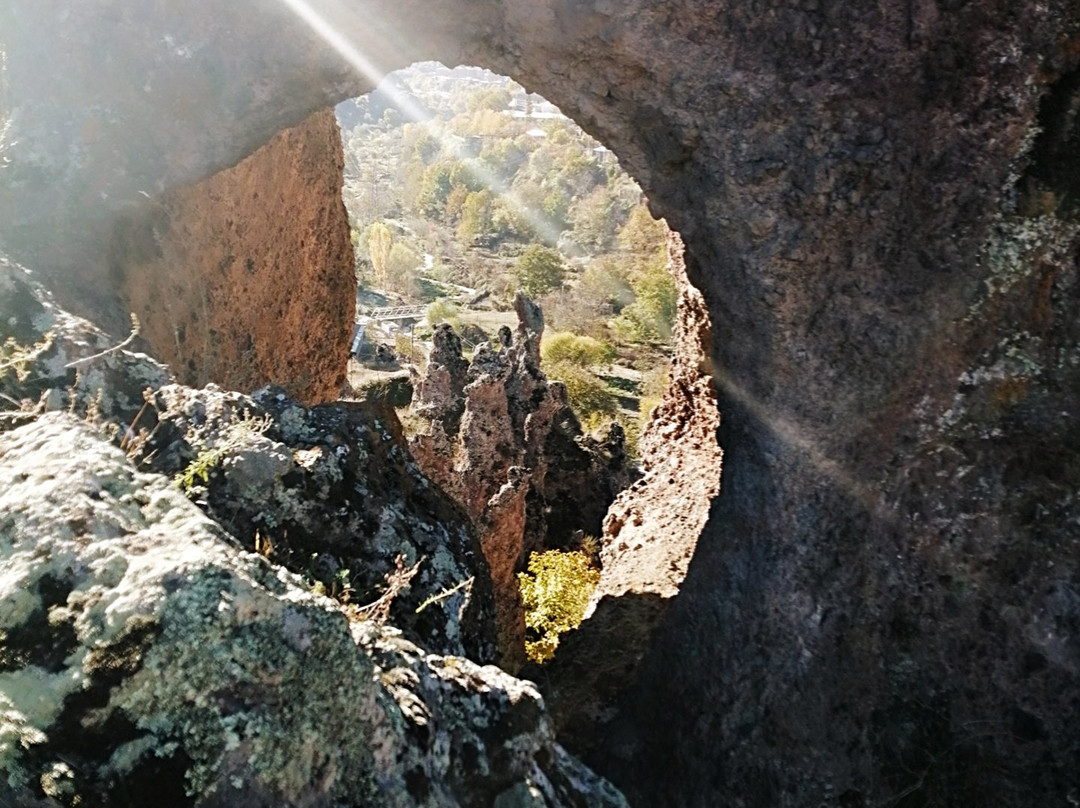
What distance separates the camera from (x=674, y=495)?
8.16 meters

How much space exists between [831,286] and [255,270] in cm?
551

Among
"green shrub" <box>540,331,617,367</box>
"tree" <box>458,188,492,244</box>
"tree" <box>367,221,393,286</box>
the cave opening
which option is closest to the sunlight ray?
the cave opening

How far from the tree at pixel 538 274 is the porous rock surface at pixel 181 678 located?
155ft

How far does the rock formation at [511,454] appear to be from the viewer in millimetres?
9742

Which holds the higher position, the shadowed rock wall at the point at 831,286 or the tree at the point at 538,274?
the tree at the point at 538,274

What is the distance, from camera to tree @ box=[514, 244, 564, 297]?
49375mm

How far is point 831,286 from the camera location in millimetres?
5945

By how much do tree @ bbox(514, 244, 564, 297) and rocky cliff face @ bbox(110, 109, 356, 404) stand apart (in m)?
39.5

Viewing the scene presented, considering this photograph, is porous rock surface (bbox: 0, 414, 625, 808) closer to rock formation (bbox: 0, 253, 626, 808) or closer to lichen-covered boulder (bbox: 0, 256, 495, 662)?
rock formation (bbox: 0, 253, 626, 808)

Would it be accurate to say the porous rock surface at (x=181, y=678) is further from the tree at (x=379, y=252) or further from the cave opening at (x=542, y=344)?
the tree at (x=379, y=252)

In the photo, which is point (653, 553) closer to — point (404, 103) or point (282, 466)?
point (282, 466)

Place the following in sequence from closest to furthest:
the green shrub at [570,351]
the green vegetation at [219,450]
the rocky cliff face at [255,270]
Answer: the green vegetation at [219,450] < the rocky cliff face at [255,270] < the green shrub at [570,351]

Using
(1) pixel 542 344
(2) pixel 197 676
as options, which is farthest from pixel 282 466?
(1) pixel 542 344

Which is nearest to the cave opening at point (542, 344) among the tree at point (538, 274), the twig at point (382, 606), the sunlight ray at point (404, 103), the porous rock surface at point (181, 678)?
the tree at point (538, 274)
